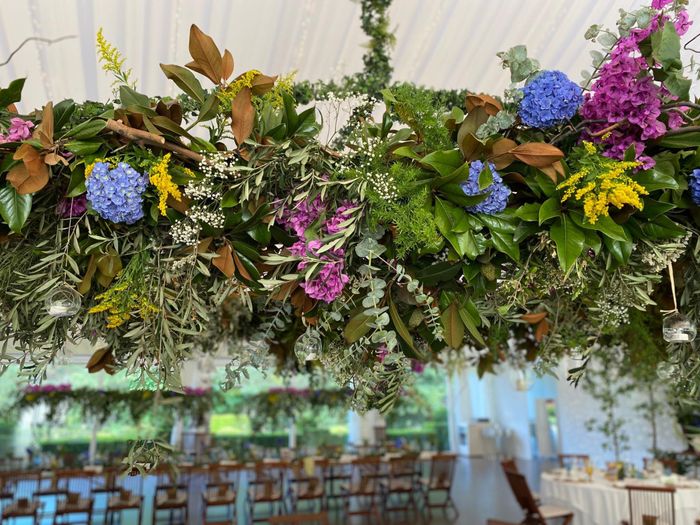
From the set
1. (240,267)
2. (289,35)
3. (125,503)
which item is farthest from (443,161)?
(125,503)

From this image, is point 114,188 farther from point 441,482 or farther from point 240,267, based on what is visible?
point 441,482

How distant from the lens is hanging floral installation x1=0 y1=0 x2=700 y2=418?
1233 millimetres

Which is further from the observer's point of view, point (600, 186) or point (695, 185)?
point (695, 185)

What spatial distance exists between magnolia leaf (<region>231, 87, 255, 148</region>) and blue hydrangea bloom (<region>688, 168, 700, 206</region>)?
1.06m

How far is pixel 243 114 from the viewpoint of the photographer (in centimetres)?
125

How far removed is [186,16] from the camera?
3.10m

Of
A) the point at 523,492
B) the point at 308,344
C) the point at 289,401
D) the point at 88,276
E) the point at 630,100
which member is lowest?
the point at 523,492

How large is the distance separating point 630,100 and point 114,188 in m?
1.16

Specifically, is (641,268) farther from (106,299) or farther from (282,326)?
(106,299)

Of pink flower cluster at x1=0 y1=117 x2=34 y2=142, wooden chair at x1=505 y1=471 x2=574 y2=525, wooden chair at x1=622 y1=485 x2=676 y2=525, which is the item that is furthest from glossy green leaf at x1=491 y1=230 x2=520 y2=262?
wooden chair at x1=505 y1=471 x2=574 y2=525

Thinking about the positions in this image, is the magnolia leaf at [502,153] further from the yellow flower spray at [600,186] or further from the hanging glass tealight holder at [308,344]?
the hanging glass tealight holder at [308,344]

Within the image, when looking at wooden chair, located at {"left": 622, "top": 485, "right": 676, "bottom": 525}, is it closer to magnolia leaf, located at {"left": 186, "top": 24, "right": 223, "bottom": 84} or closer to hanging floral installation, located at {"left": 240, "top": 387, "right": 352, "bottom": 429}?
magnolia leaf, located at {"left": 186, "top": 24, "right": 223, "bottom": 84}

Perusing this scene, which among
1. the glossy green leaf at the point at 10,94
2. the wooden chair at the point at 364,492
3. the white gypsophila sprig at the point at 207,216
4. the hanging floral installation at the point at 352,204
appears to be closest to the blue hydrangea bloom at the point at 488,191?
the hanging floral installation at the point at 352,204

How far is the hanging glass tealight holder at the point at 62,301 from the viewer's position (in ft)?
4.25
